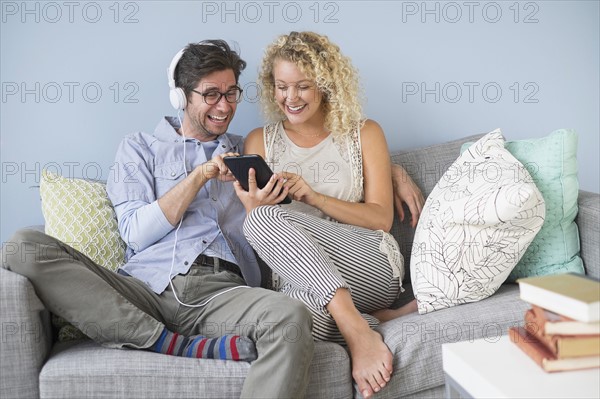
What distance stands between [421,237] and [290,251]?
1.28ft

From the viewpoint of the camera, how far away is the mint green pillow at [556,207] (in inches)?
80.9

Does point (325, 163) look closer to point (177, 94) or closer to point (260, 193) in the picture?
point (260, 193)

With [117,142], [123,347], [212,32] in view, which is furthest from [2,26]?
[123,347]

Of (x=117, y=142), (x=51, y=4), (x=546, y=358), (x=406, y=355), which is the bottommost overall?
(x=406, y=355)

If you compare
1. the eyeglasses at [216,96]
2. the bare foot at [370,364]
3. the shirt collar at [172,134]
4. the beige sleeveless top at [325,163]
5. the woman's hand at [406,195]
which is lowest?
the bare foot at [370,364]

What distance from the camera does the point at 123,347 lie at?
1.75 m

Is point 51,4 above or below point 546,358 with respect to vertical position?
above

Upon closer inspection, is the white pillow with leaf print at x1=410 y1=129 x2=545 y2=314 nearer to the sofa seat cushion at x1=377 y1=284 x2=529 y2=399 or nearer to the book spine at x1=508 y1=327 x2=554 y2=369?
the sofa seat cushion at x1=377 y1=284 x2=529 y2=399

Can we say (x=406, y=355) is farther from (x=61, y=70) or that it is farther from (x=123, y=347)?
(x=61, y=70)

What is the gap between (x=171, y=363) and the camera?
5.53 feet

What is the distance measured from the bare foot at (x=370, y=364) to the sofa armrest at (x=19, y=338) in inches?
29.2

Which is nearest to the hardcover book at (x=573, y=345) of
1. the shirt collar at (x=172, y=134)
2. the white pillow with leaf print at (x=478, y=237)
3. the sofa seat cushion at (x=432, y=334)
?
the sofa seat cushion at (x=432, y=334)

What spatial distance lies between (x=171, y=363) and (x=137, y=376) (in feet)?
0.27

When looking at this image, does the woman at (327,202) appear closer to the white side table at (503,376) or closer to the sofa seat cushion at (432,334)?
the sofa seat cushion at (432,334)
